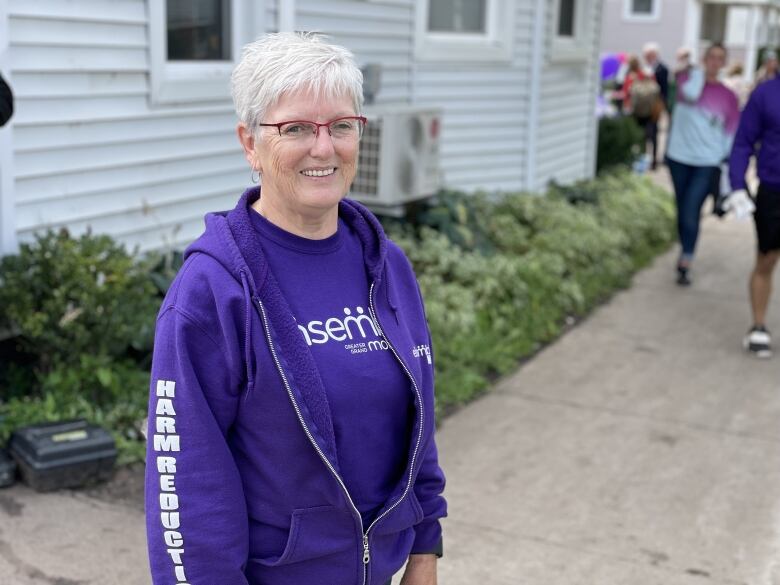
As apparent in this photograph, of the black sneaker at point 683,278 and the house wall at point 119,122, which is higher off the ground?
the house wall at point 119,122

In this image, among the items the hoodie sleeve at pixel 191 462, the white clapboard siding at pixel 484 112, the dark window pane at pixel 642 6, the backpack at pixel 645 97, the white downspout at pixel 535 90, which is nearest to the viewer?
the hoodie sleeve at pixel 191 462

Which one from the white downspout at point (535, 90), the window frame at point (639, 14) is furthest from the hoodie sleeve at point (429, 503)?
the window frame at point (639, 14)

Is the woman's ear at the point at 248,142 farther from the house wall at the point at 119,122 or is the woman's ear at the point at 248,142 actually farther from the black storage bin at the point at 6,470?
the house wall at the point at 119,122

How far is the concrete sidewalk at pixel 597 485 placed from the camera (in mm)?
3902

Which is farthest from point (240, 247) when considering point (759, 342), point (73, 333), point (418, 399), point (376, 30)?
point (376, 30)

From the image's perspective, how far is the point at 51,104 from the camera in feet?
16.7

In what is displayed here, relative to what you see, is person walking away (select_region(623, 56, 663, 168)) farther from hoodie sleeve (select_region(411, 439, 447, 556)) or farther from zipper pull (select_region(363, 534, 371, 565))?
zipper pull (select_region(363, 534, 371, 565))

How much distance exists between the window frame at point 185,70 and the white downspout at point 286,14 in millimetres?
220

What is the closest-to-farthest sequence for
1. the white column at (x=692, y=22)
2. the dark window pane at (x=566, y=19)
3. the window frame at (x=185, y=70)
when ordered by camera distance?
the window frame at (x=185, y=70) → the dark window pane at (x=566, y=19) → the white column at (x=692, y=22)

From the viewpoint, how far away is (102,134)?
17.8ft

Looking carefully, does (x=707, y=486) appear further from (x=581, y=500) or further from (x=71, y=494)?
(x=71, y=494)

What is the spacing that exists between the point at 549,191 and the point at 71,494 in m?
7.13

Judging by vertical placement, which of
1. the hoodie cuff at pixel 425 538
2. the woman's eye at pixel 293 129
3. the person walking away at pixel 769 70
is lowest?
the hoodie cuff at pixel 425 538

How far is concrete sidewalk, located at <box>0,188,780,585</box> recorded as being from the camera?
3902 millimetres
